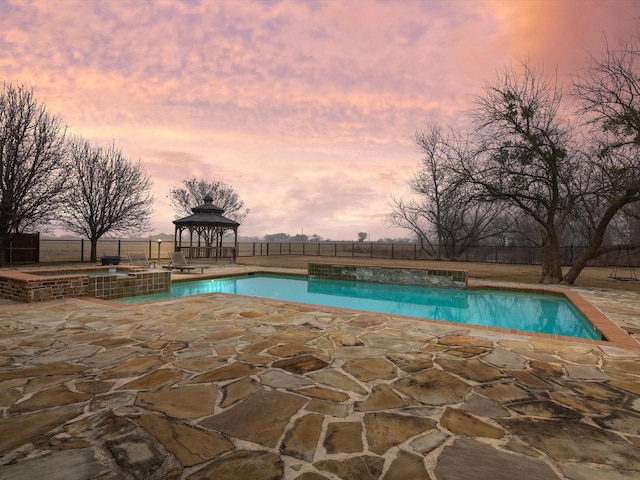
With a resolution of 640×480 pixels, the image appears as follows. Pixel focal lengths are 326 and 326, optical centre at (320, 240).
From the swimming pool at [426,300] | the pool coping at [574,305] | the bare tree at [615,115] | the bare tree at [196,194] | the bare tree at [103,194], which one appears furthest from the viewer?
the bare tree at [196,194]

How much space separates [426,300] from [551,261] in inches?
202

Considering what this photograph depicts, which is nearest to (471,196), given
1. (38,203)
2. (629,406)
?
(629,406)

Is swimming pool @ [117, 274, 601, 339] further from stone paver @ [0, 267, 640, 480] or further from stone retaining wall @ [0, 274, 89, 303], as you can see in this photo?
stone paver @ [0, 267, 640, 480]

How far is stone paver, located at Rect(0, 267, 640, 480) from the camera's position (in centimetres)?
172

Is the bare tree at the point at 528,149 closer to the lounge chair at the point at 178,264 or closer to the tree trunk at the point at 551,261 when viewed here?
the tree trunk at the point at 551,261

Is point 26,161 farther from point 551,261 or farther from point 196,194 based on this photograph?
point 551,261

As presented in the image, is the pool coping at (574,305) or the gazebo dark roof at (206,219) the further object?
the gazebo dark roof at (206,219)

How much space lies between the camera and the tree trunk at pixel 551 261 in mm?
10664

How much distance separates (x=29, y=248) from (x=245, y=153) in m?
12.3

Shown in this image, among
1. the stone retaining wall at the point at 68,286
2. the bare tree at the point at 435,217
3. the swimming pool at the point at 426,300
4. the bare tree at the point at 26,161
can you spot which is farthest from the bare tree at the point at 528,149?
the bare tree at the point at 26,161

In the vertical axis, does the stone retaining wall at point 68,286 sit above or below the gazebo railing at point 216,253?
below

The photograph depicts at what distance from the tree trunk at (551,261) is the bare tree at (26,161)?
20972 mm

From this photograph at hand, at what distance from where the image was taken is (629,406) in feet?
7.99

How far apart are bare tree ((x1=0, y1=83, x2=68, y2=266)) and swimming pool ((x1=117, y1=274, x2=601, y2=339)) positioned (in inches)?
420
